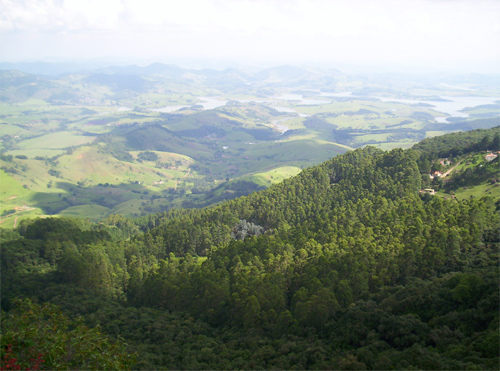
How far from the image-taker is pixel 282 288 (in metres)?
62.0

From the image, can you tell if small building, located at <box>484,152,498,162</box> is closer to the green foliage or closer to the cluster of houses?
the cluster of houses

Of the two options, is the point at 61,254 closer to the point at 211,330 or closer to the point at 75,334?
the point at 211,330

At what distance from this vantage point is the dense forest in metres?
38.2

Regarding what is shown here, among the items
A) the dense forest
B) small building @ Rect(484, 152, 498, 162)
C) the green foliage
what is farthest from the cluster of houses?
the green foliage

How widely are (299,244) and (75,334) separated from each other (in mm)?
48751

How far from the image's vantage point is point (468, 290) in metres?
45.1

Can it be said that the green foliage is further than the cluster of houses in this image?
No

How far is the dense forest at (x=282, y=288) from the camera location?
38156mm

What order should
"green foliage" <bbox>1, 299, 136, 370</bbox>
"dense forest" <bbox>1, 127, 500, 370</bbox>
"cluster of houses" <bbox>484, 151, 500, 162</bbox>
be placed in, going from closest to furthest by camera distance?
"green foliage" <bbox>1, 299, 136, 370</bbox>, "dense forest" <bbox>1, 127, 500, 370</bbox>, "cluster of houses" <bbox>484, 151, 500, 162</bbox>

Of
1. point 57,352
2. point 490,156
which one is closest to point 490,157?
point 490,156

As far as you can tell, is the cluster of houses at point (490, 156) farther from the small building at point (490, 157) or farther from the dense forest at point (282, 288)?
the dense forest at point (282, 288)

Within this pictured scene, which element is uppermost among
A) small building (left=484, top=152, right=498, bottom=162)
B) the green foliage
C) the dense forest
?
small building (left=484, top=152, right=498, bottom=162)

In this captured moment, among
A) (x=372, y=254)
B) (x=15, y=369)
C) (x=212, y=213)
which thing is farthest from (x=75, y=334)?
(x=212, y=213)

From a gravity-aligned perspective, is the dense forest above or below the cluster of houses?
below
